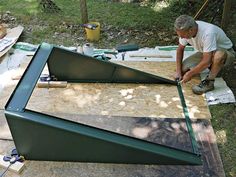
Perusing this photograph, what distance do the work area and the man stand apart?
11 cm

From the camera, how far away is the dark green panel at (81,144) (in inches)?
110

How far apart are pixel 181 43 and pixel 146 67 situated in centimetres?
68

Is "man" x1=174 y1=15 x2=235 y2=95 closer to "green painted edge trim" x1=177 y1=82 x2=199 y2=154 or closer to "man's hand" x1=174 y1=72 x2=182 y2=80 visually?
"man's hand" x1=174 y1=72 x2=182 y2=80

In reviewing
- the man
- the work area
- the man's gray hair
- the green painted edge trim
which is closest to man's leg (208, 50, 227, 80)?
the man

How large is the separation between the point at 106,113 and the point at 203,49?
1309 mm

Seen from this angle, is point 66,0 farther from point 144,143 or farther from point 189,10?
point 144,143

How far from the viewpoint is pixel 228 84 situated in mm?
4141

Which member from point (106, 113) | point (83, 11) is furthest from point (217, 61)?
point (83, 11)

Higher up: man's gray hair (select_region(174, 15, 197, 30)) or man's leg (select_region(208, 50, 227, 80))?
man's gray hair (select_region(174, 15, 197, 30))

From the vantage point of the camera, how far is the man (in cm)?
354

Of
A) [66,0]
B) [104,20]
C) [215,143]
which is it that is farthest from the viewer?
[66,0]

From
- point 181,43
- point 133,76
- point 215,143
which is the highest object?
point 181,43

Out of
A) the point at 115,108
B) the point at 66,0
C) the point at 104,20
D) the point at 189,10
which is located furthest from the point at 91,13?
the point at 115,108

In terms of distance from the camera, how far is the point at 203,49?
3732 millimetres
